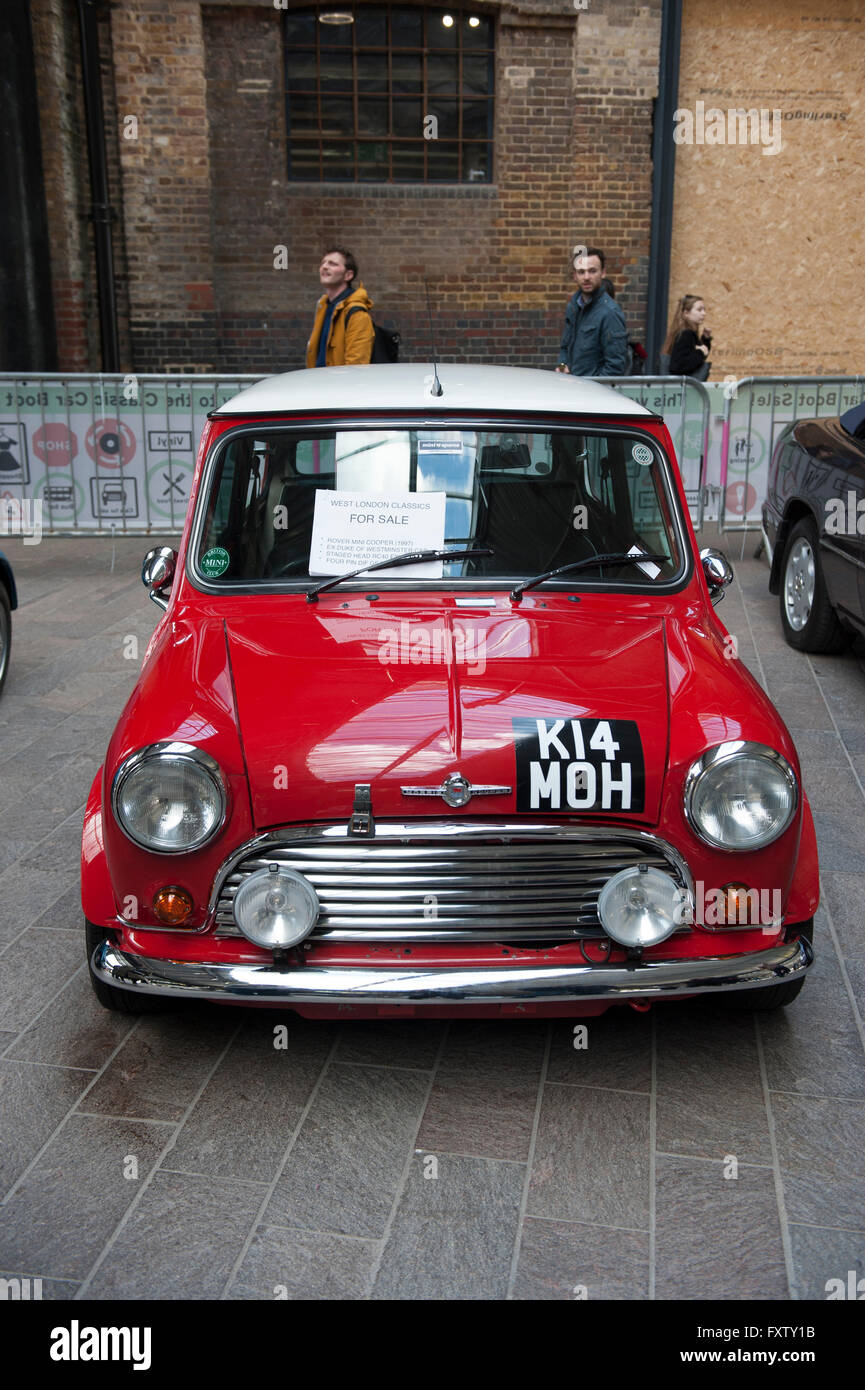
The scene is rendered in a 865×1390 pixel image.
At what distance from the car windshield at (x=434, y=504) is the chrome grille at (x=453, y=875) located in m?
1.09

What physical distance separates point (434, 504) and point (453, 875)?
135cm

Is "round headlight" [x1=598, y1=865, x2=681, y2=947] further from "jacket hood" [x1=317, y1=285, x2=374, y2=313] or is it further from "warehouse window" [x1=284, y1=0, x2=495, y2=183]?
"warehouse window" [x1=284, y1=0, x2=495, y2=183]

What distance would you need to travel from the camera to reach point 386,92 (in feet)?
40.3

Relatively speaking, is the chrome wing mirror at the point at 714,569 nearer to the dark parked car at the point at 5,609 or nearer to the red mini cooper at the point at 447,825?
the red mini cooper at the point at 447,825

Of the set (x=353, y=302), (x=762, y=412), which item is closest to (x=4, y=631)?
(x=353, y=302)

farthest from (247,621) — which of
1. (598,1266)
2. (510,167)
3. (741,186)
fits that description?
(741,186)

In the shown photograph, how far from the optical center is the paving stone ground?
258 centimetres

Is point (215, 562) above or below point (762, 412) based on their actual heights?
below

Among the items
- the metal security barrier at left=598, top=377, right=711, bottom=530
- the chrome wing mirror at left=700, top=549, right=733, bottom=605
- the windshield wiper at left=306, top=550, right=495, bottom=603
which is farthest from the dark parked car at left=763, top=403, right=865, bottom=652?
the windshield wiper at left=306, top=550, right=495, bottom=603

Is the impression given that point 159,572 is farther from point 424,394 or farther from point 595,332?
point 595,332

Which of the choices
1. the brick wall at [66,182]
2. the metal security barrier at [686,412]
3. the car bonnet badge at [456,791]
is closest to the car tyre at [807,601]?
the metal security barrier at [686,412]

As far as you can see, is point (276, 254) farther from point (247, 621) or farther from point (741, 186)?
point (247, 621)

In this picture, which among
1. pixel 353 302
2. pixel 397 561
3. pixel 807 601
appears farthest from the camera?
pixel 353 302

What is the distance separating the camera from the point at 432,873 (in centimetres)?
288
